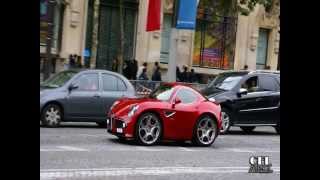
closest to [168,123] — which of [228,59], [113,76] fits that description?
[113,76]

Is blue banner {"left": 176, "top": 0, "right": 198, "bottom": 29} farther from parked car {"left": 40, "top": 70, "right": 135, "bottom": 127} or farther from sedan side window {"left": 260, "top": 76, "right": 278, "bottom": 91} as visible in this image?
parked car {"left": 40, "top": 70, "right": 135, "bottom": 127}

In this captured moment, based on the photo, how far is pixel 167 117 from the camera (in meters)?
13.3

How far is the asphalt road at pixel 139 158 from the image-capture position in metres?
9.16

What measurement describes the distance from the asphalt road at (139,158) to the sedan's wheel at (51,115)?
1.03ft

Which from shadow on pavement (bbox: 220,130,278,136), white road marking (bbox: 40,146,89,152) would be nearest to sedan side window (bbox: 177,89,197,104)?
white road marking (bbox: 40,146,89,152)

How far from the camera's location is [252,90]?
1803cm

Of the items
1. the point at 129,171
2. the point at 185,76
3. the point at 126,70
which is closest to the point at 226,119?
the point at 129,171

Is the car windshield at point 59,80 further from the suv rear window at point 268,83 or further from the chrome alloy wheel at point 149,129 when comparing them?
the suv rear window at point 268,83

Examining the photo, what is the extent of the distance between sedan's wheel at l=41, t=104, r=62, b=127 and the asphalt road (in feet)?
1.03

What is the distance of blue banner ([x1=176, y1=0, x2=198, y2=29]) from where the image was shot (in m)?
22.2

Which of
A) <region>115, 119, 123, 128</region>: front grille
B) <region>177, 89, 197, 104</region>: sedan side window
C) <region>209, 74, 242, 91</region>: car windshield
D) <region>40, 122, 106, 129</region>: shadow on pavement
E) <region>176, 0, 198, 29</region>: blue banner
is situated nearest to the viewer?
<region>115, 119, 123, 128</region>: front grille

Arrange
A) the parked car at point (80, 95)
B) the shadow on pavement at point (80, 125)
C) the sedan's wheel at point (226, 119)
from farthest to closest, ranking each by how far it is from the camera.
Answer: the sedan's wheel at point (226, 119)
the shadow on pavement at point (80, 125)
the parked car at point (80, 95)

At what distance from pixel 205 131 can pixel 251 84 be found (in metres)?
4.66

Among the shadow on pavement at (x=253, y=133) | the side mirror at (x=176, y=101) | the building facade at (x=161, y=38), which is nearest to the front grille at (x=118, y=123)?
the side mirror at (x=176, y=101)
